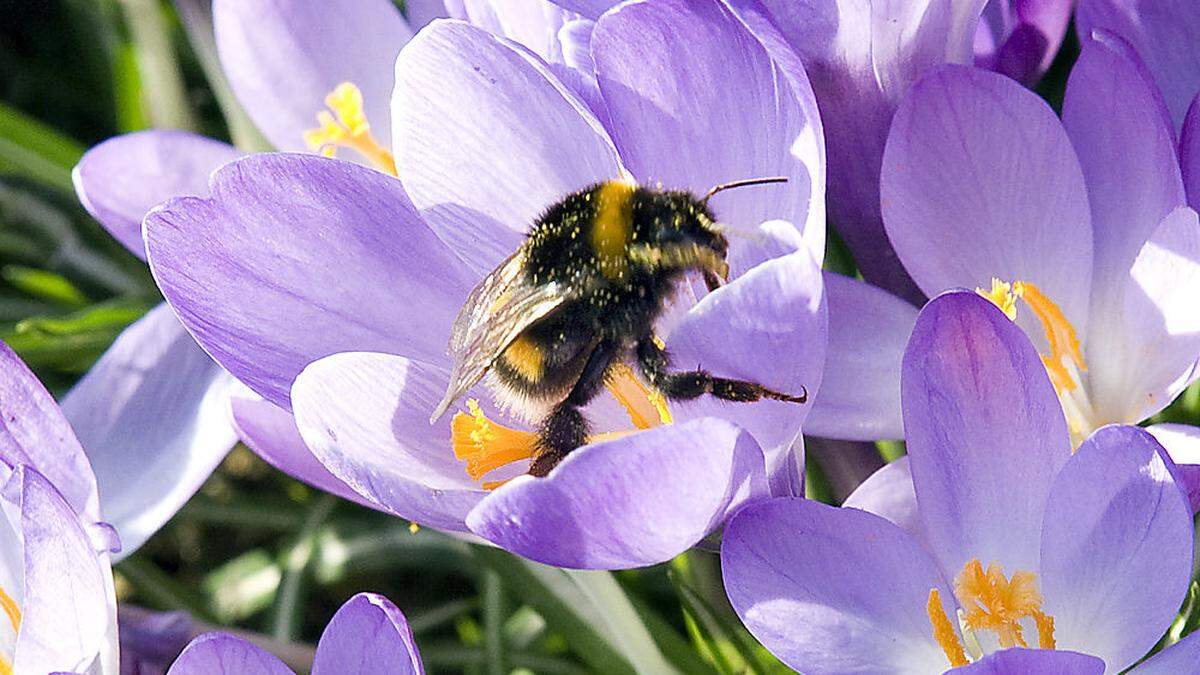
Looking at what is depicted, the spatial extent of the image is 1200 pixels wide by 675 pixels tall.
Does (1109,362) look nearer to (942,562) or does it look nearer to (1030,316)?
(1030,316)

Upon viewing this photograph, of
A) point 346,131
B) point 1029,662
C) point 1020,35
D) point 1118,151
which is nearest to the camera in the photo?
point 1029,662

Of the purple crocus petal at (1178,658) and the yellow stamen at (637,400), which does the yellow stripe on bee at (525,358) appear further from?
the purple crocus petal at (1178,658)

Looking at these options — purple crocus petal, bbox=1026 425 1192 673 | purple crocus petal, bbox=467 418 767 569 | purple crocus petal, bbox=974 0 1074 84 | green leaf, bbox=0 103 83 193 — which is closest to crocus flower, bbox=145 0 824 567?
purple crocus petal, bbox=467 418 767 569

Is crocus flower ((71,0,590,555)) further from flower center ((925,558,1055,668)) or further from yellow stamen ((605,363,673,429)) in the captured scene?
flower center ((925,558,1055,668))

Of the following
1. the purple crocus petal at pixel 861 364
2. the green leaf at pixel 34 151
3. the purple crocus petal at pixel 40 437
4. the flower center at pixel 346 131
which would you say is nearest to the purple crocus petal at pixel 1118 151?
the purple crocus petal at pixel 861 364

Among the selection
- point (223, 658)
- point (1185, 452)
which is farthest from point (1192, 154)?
point (223, 658)

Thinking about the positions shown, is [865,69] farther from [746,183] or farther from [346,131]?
[346,131]
